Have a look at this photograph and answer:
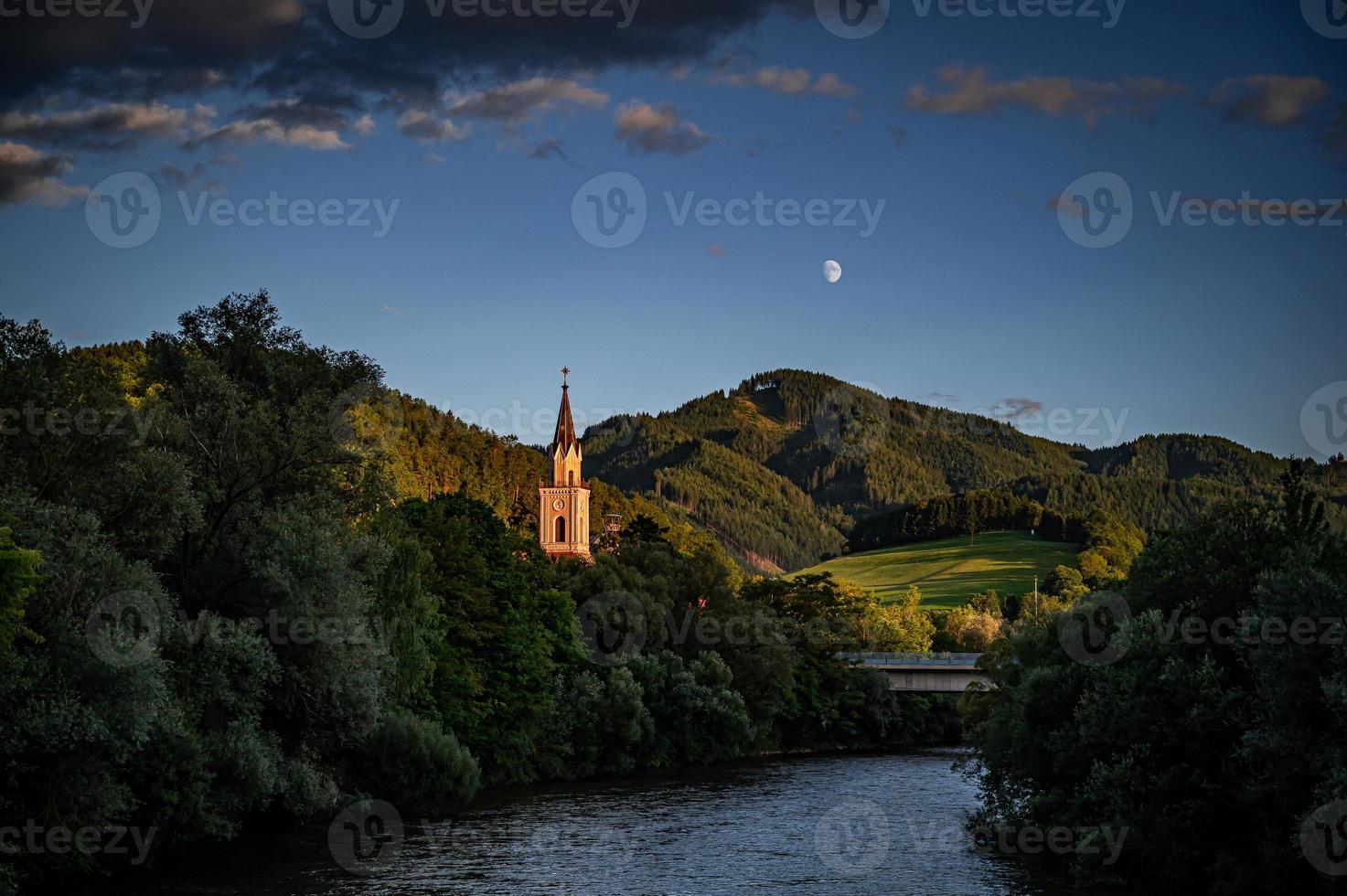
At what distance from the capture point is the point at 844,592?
138 metres

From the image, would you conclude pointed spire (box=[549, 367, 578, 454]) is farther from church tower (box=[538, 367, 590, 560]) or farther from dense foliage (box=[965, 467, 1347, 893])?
dense foliage (box=[965, 467, 1347, 893])

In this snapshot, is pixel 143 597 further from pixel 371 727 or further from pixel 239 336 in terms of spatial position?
pixel 239 336

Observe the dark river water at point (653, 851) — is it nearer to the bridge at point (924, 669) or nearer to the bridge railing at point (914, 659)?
the bridge at point (924, 669)

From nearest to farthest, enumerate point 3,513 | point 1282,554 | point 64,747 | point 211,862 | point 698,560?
point 3,513
point 64,747
point 1282,554
point 211,862
point 698,560

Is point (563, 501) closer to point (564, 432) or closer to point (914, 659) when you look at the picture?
point (564, 432)

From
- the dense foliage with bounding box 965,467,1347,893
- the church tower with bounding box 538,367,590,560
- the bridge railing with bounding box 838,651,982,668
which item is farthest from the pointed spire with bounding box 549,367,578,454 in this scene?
the dense foliage with bounding box 965,467,1347,893

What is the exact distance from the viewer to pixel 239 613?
157 feet

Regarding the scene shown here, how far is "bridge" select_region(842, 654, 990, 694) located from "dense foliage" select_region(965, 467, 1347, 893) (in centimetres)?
5684

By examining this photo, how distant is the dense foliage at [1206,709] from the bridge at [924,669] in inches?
2238

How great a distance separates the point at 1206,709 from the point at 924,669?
7122 cm

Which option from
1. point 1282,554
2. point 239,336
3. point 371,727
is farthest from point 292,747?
point 1282,554

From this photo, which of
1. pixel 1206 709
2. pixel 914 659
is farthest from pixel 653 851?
pixel 914 659

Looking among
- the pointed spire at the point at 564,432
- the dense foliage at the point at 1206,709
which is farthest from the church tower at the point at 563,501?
the dense foliage at the point at 1206,709

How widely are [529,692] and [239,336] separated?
27.5m
